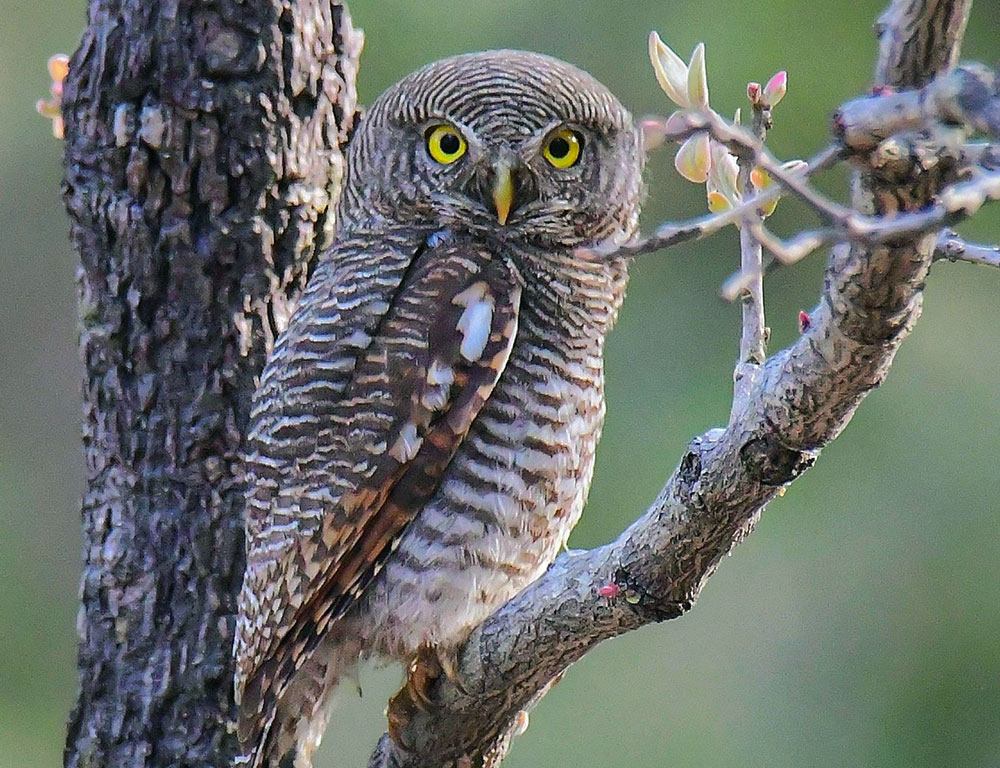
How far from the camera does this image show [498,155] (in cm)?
277

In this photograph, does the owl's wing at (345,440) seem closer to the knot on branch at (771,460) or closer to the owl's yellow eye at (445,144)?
the owl's yellow eye at (445,144)

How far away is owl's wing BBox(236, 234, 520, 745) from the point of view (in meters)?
2.58

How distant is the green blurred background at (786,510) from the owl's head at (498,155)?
117 inches

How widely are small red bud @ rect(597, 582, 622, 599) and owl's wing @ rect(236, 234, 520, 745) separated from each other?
22.8 inches

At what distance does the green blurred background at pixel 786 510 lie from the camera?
240 inches

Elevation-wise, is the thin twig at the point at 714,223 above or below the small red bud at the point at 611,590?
below

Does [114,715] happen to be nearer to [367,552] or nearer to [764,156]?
[367,552]

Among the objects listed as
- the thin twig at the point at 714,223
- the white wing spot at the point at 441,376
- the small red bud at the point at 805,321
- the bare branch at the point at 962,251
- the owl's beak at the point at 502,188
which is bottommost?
the thin twig at the point at 714,223

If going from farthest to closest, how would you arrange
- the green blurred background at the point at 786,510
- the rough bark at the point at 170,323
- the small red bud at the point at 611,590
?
1. the green blurred background at the point at 786,510
2. the rough bark at the point at 170,323
3. the small red bud at the point at 611,590

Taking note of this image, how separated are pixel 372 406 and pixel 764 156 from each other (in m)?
1.57

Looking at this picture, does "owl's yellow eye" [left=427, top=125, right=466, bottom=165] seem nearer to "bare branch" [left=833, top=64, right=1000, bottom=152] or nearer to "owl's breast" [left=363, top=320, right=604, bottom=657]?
"owl's breast" [left=363, top=320, right=604, bottom=657]

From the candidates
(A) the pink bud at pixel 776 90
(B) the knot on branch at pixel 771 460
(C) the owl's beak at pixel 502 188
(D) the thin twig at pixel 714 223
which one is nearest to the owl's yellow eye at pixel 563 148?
(C) the owl's beak at pixel 502 188

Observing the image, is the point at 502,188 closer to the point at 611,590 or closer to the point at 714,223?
the point at 611,590

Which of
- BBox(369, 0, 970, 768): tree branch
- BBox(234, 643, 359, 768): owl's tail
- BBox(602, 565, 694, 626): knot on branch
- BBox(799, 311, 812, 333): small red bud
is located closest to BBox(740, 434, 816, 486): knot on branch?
BBox(369, 0, 970, 768): tree branch
